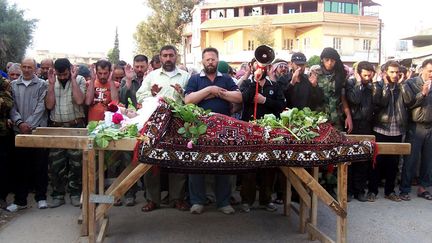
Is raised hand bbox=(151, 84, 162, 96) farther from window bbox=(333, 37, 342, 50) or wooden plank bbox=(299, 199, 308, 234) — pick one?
window bbox=(333, 37, 342, 50)

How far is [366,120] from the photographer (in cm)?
624

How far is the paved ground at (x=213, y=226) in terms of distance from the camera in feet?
15.7

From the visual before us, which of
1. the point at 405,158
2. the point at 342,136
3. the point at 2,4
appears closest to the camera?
the point at 342,136

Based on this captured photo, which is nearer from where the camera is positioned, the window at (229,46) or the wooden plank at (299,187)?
the wooden plank at (299,187)

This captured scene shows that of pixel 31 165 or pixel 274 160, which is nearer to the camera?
pixel 274 160

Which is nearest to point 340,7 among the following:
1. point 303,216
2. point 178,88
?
point 178,88

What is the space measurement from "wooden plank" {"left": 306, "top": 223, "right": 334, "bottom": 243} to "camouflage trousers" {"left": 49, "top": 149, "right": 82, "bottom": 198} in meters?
2.86

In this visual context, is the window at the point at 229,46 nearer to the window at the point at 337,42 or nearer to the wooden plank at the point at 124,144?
the window at the point at 337,42

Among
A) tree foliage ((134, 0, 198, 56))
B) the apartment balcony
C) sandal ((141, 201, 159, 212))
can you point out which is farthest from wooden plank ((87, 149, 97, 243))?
the apartment balcony

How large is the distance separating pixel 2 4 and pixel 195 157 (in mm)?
19383

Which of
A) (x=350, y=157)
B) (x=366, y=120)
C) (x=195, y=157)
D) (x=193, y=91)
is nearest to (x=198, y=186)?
(x=193, y=91)

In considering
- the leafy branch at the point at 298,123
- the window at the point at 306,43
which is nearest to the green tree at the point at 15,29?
the leafy branch at the point at 298,123

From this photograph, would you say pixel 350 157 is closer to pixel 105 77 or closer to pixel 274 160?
pixel 274 160

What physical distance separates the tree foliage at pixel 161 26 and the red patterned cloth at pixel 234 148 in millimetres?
35130
